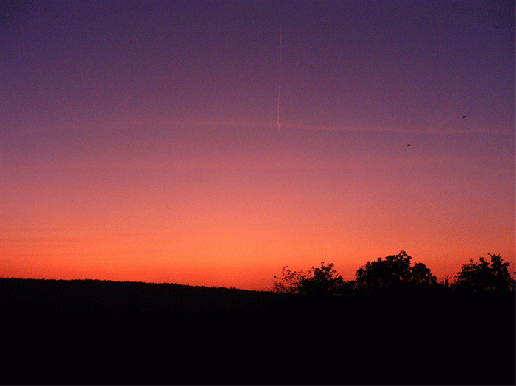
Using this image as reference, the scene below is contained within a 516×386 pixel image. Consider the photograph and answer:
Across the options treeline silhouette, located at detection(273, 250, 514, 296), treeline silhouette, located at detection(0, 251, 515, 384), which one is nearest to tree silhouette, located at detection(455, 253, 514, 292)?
treeline silhouette, located at detection(273, 250, 514, 296)

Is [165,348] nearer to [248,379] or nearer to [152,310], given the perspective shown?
[248,379]

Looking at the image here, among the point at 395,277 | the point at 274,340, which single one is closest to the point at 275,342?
the point at 274,340

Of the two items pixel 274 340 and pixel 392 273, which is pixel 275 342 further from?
pixel 392 273

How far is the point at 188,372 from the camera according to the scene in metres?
15.1

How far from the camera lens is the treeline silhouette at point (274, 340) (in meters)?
14.5

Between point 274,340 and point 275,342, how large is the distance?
0.28 m

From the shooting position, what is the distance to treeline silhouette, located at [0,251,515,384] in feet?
47.6

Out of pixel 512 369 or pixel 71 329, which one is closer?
pixel 512 369

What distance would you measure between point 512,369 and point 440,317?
5.97 metres

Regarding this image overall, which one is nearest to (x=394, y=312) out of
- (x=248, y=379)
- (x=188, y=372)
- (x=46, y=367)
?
(x=248, y=379)

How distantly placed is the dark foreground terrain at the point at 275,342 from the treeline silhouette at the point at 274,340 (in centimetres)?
5

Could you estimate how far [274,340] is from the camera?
18797 millimetres

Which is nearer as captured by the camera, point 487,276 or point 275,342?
point 275,342

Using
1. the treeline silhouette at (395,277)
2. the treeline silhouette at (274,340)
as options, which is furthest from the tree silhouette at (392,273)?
the treeline silhouette at (274,340)
